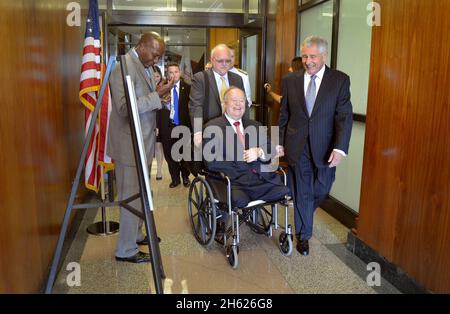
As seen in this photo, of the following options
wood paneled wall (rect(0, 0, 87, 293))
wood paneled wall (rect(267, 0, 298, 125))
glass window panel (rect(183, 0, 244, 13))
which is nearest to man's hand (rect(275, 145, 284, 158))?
wood paneled wall (rect(0, 0, 87, 293))

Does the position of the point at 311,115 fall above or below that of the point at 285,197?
above

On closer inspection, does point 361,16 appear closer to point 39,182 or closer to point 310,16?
point 310,16

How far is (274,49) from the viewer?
17.2 ft

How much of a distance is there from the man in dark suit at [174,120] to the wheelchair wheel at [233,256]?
7.58ft

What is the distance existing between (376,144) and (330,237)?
40.0 inches

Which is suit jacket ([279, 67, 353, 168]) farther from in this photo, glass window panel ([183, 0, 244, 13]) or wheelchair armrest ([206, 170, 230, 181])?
glass window panel ([183, 0, 244, 13])

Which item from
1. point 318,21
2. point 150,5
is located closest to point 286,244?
point 318,21

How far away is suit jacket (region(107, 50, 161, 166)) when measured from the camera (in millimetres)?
2607

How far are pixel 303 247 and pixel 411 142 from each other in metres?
1.15

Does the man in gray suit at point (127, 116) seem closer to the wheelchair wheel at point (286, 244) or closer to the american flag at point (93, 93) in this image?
the american flag at point (93, 93)

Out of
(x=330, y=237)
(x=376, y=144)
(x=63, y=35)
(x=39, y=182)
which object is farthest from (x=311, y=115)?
(x=63, y=35)

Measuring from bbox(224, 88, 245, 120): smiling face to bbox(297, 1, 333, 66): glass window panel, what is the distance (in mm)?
1529

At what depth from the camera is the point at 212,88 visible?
11.6 ft
